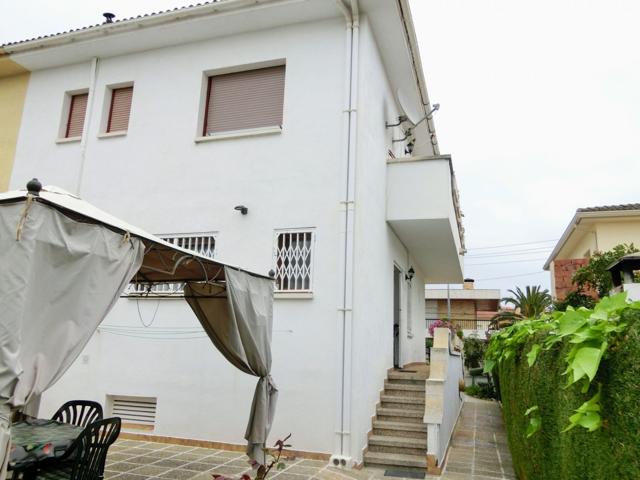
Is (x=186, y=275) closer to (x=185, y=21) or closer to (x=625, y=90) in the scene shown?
(x=185, y=21)

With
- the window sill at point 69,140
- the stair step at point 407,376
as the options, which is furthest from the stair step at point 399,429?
the window sill at point 69,140

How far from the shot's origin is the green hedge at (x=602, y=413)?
1.84 metres

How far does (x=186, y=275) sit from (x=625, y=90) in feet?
38.7

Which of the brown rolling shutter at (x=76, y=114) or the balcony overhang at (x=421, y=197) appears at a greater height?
the brown rolling shutter at (x=76, y=114)

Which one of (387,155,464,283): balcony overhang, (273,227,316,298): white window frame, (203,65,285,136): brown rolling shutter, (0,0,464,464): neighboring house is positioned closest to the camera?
(0,0,464,464): neighboring house

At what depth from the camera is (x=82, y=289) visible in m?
3.27

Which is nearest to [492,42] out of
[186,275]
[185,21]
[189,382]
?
[185,21]

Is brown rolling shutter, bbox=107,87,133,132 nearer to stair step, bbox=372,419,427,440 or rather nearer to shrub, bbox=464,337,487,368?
stair step, bbox=372,419,427,440

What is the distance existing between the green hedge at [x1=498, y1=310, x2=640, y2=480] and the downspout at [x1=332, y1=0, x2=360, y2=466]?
9.16 feet

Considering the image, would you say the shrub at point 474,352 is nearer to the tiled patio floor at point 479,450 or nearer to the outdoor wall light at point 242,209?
the tiled patio floor at point 479,450

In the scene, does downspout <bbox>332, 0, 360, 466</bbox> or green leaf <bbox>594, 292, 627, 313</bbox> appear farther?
downspout <bbox>332, 0, 360, 466</bbox>

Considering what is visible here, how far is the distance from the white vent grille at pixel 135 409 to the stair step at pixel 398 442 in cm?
364

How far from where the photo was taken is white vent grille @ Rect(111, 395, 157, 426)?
7734mm

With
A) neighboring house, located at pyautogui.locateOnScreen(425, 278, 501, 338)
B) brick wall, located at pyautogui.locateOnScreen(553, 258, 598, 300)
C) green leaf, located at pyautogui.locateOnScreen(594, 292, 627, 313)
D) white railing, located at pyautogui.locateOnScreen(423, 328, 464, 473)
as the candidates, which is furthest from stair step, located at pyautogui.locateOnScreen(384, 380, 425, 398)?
neighboring house, located at pyautogui.locateOnScreen(425, 278, 501, 338)
